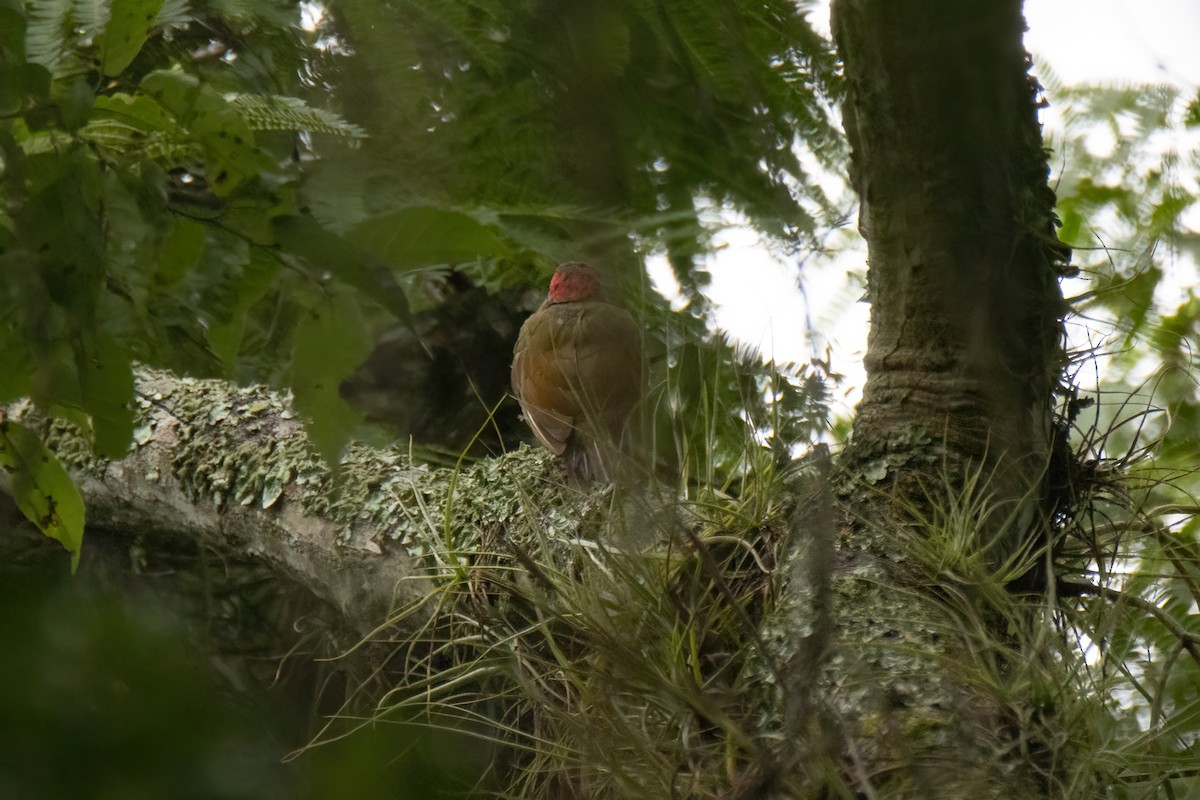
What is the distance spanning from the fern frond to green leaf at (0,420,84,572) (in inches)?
14.9

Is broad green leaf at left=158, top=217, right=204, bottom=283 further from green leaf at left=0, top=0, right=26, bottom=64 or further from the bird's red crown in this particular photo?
the bird's red crown

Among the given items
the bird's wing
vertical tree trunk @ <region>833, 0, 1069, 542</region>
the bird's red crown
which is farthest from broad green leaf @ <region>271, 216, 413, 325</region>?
the bird's wing

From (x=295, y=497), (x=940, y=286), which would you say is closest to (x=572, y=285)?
(x=295, y=497)

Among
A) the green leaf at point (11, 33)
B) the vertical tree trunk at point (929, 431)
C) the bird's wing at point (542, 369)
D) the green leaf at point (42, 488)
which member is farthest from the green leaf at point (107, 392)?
the bird's wing at point (542, 369)

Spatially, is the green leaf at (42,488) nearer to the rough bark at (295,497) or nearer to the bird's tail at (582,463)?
the rough bark at (295,497)

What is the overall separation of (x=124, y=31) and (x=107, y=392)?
0.27 metres

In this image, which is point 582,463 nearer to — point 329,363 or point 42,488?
point 42,488

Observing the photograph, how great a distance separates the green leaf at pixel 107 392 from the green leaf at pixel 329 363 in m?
0.19

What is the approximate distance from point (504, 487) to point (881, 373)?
64 centimetres

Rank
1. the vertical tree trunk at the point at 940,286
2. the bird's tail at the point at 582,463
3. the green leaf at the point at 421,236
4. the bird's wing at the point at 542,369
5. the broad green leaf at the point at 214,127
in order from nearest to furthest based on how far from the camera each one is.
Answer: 1. the green leaf at the point at 421,236
2. the broad green leaf at the point at 214,127
3. the vertical tree trunk at the point at 940,286
4. the bird's tail at the point at 582,463
5. the bird's wing at the point at 542,369

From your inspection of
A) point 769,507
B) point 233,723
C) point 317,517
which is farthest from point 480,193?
point 317,517

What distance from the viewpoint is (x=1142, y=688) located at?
1.27 m

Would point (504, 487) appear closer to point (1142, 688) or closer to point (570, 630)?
point (570, 630)

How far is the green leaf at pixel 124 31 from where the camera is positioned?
0.68 meters
